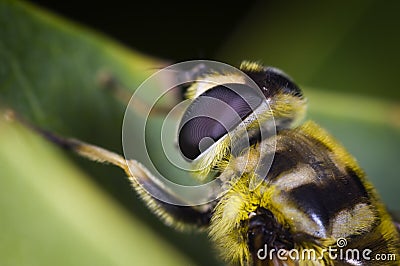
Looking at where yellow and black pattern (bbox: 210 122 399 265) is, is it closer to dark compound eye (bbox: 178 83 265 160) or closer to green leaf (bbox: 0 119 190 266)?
dark compound eye (bbox: 178 83 265 160)

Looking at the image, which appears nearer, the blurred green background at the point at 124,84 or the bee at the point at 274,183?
the bee at the point at 274,183

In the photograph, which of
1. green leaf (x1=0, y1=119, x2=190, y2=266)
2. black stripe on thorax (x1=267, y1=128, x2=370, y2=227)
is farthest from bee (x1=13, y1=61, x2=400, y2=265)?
green leaf (x1=0, y1=119, x2=190, y2=266)

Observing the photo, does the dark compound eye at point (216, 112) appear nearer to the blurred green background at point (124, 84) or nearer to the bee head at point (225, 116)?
the bee head at point (225, 116)

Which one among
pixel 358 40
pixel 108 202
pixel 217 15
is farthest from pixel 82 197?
pixel 358 40

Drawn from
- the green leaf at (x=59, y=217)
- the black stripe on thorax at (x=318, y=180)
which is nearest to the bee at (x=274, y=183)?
the black stripe on thorax at (x=318, y=180)

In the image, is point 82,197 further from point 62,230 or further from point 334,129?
point 334,129

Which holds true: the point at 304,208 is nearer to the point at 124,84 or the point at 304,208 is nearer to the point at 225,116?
the point at 225,116

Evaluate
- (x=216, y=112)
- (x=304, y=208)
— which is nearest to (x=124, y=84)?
(x=216, y=112)
